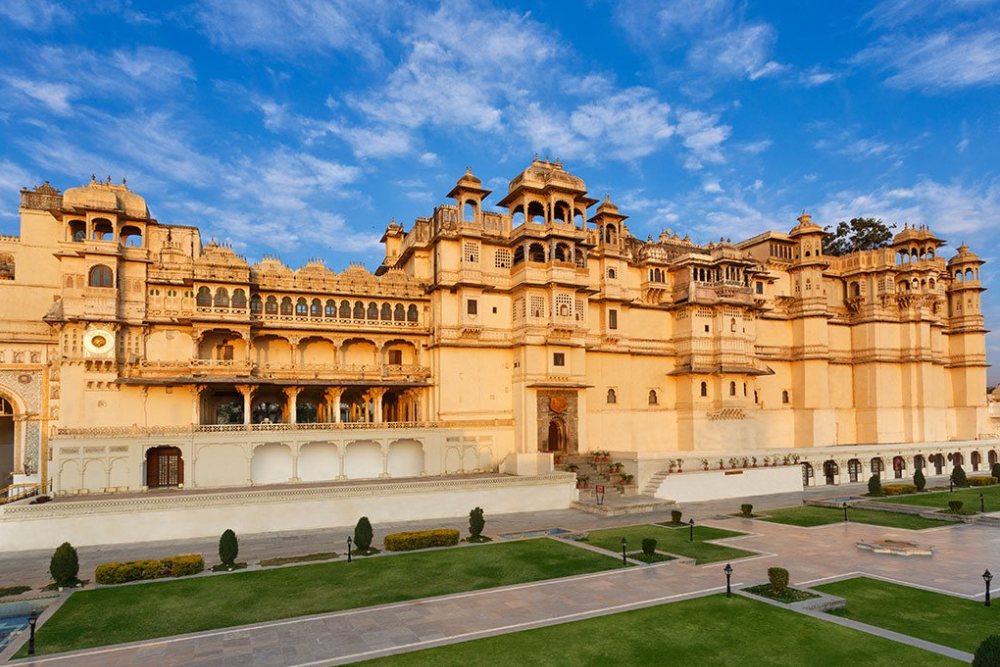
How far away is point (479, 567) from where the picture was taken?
2230 cm

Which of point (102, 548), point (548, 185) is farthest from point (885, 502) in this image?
point (102, 548)

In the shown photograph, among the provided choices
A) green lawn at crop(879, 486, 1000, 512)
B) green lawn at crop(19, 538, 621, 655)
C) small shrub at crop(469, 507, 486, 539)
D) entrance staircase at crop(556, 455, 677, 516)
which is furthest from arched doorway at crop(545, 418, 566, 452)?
green lawn at crop(879, 486, 1000, 512)

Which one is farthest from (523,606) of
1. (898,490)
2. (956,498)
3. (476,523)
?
(956,498)

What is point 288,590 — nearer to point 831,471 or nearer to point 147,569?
point 147,569

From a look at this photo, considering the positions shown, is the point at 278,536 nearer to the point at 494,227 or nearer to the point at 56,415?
the point at 56,415

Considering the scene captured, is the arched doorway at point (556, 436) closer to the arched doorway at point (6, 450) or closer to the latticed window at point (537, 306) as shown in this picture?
the latticed window at point (537, 306)

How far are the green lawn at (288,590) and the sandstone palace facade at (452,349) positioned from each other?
14.2 m

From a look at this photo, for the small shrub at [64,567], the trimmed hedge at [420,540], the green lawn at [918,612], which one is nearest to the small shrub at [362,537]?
the trimmed hedge at [420,540]

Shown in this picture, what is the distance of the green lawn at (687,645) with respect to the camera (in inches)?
544

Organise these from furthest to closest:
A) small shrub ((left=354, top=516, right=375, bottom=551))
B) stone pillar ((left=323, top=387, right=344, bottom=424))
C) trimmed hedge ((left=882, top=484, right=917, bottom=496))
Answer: trimmed hedge ((left=882, top=484, right=917, bottom=496)), stone pillar ((left=323, top=387, right=344, bottom=424)), small shrub ((left=354, top=516, right=375, bottom=551))

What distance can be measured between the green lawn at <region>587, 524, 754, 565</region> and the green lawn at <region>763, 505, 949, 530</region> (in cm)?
531

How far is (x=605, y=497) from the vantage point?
37.2 metres

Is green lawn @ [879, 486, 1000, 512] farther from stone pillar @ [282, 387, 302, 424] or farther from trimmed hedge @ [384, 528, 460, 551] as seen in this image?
stone pillar @ [282, 387, 302, 424]

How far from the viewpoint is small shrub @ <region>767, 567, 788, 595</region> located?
1838 cm
